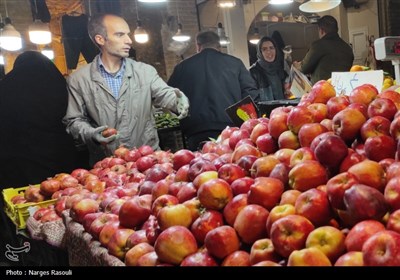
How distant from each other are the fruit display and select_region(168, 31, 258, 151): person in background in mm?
2385

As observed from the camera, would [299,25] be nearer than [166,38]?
No

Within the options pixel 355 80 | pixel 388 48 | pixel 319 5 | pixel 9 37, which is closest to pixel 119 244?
pixel 355 80

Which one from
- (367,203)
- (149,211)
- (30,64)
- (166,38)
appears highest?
(166,38)

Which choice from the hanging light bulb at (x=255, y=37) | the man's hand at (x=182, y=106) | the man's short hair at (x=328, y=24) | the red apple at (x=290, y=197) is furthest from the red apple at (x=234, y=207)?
the hanging light bulb at (x=255, y=37)

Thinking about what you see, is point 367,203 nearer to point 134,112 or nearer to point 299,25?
point 134,112

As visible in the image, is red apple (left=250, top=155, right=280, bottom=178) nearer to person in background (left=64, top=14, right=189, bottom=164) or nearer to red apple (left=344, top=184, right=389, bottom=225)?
red apple (left=344, top=184, right=389, bottom=225)

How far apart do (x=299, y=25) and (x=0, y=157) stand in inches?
440

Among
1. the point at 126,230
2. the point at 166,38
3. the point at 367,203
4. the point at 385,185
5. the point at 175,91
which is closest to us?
the point at 367,203

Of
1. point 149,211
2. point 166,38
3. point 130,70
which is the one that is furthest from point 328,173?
point 166,38

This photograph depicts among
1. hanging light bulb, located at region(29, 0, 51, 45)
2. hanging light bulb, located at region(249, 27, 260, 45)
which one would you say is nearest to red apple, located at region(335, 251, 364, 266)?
hanging light bulb, located at region(29, 0, 51, 45)

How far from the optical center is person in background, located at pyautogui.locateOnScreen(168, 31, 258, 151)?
4.48m

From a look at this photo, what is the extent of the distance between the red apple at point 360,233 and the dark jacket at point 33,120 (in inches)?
143

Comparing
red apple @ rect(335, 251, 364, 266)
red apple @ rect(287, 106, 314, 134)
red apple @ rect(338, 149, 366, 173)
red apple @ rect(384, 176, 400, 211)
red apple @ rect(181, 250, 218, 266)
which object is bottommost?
red apple @ rect(181, 250, 218, 266)

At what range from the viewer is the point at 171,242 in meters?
1.38
